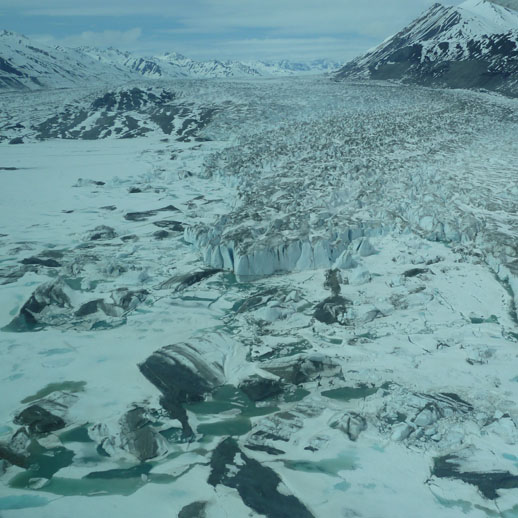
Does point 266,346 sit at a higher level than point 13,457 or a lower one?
higher

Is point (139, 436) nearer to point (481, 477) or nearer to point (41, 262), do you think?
point (481, 477)

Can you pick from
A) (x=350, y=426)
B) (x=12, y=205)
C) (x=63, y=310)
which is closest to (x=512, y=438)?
(x=350, y=426)

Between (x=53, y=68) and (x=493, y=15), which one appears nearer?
(x=493, y=15)

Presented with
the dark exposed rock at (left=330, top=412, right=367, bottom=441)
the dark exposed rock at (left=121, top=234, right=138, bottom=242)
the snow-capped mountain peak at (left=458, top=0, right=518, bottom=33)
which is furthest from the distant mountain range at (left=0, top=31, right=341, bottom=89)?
the dark exposed rock at (left=330, top=412, right=367, bottom=441)

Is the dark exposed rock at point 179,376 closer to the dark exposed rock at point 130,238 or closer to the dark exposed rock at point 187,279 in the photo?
the dark exposed rock at point 187,279

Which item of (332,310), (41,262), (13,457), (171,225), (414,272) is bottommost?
(13,457)

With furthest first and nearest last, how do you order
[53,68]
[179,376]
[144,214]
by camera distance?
[53,68] < [144,214] < [179,376]

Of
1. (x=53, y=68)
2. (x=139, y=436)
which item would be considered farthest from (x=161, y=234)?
(x=53, y=68)

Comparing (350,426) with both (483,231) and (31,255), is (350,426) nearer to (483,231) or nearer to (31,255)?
(483,231)
